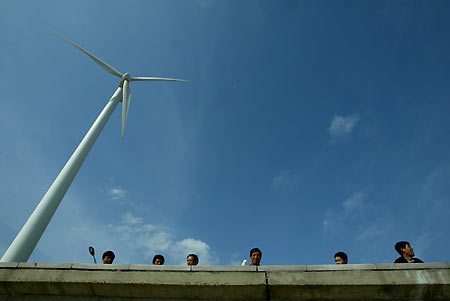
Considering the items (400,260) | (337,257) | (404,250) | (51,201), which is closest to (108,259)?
(51,201)

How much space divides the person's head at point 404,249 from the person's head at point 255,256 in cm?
471

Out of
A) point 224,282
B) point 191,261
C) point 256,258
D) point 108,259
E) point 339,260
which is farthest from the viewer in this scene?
point 108,259

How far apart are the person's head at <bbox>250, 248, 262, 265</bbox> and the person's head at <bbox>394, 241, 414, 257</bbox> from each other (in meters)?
4.71

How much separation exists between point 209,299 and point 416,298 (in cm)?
463

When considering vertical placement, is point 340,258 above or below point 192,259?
below

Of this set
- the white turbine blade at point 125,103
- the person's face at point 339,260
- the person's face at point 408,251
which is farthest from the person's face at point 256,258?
the white turbine blade at point 125,103

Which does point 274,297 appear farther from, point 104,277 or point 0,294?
point 0,294

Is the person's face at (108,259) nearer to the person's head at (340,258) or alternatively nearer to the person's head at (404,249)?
the person's head at (340,258)

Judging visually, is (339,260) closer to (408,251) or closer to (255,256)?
(408,251)

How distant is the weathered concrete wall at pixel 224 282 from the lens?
639 cm

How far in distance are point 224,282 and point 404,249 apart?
6.72 m

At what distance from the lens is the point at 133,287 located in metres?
6.91

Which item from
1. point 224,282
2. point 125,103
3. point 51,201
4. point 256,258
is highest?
point 125,103

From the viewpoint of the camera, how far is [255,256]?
10805mm
